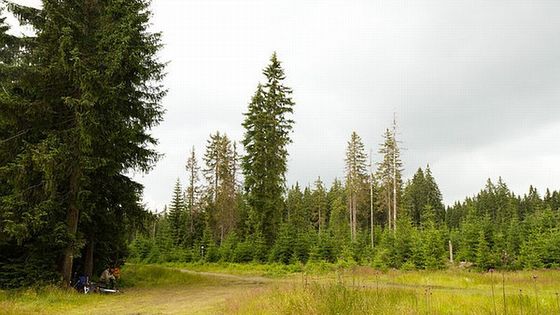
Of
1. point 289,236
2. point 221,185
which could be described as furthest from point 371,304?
point 221,185

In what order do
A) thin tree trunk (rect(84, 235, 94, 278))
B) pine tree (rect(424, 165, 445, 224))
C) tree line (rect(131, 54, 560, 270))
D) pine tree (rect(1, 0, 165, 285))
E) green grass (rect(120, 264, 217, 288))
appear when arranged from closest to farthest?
1. pine tree (rect(1, 0, 165, 285))
2. thin tree trunk (rect(84, 235, 94, 278))
3. green grass (rect(120, 264, 217, 288))
4. tree line (rect(131, 54, 560, 270))
5. pine tree (rect(424, 165, 445, 224))

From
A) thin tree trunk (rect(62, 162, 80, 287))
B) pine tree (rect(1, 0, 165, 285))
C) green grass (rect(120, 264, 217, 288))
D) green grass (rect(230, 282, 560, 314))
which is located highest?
pine tree (rect(1, 0, 165, 285))

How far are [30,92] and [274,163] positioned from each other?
20110 millimetres

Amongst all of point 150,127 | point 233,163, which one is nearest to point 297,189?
point 233,163

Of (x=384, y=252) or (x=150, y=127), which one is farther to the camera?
(x=384, y=252)

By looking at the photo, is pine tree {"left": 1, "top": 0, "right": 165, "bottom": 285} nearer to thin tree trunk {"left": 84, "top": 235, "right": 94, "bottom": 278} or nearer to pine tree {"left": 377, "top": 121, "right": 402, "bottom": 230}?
thin tree trunk {"left": 84, "top": 235, "right": 94, "bottom": 278}

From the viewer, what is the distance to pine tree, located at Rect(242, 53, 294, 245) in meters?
34.1

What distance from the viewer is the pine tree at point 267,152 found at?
3406cm

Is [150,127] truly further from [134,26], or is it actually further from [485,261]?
[485,261]

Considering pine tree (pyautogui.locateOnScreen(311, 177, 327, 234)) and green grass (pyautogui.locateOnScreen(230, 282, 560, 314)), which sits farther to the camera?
pine tree (pyautogui.locateOnScreen(311, 177, 327, 234))

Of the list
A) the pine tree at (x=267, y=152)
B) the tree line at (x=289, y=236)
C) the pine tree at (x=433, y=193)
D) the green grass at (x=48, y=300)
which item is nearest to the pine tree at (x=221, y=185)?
the tree line at (x=289, y=236)

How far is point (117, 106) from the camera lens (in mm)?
18781

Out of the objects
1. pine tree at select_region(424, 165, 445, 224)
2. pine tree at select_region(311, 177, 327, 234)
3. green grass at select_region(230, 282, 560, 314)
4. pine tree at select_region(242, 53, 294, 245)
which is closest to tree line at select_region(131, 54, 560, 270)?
pine tree at select_region(242, 53, 294, 245)

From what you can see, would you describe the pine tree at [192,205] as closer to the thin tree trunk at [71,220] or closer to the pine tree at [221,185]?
the pine tree at [221,185]
